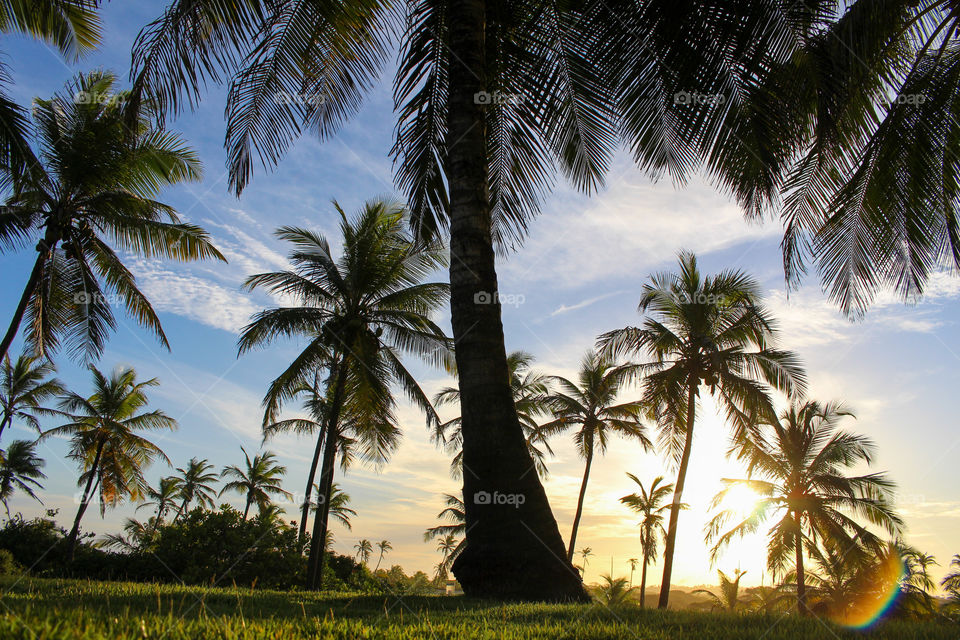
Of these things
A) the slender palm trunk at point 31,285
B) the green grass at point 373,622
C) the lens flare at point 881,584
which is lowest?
Answer: the lens flare at point 881,584

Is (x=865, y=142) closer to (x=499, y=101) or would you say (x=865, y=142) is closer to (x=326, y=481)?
(x=499, y=101)

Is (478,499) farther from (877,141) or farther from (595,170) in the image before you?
(877,141)

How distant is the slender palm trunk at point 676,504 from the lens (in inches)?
670

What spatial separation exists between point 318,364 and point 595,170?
10442mm

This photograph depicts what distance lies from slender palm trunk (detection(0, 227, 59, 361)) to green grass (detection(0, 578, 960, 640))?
10151 mm

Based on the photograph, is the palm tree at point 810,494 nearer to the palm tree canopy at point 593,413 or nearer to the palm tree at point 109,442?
the palm tree canopy at point 593,413

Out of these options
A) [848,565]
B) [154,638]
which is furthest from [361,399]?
[848,565]

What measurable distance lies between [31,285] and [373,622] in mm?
13433

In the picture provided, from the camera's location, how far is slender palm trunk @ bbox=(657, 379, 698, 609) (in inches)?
670

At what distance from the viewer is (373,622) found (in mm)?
2936

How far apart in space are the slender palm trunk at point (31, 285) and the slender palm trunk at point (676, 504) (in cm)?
1779

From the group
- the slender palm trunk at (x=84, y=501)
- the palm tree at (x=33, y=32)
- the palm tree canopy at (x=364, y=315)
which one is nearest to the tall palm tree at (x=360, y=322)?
the palm tree canopy at (x=364, y=315)

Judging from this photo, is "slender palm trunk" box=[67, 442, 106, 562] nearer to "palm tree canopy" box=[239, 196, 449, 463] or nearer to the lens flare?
"palm tree canopy" box=[239, 196, 449, 463]

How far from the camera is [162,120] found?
620 centimetres
